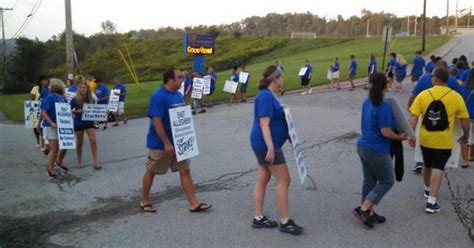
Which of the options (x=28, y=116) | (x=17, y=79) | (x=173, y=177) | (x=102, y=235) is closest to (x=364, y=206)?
(x=102, y=235)

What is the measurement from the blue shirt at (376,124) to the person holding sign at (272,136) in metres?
0.87

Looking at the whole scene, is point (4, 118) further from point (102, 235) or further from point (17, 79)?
point (17, 79)

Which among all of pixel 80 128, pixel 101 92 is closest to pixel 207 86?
pixel 101 92

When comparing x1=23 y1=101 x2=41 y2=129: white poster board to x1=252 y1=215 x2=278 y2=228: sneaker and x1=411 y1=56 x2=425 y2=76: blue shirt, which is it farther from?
x1=411 y1=56 x2=425 y2=76: blue shirt

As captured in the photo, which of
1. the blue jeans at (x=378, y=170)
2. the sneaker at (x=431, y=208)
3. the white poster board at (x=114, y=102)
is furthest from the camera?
the white poster board at (x=114, y=102)

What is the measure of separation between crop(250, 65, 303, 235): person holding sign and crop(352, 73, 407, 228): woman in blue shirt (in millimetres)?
823

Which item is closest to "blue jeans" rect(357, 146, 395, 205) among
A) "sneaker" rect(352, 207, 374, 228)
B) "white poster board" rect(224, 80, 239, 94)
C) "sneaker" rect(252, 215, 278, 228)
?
"sneaker" rect(352, 207, 374, 228)

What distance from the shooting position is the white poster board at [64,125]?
805 cm

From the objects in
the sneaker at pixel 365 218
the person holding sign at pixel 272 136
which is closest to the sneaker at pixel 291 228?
the person holding sign at pixel 272 136

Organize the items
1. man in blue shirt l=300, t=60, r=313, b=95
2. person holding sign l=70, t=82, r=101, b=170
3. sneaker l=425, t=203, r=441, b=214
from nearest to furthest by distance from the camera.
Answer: sneaker l=425, t=203, r=441, b=214 → person holding sign l=70, t=82, r=101, b=170 → man in blue shirt l=300, t=60, r=313, b=95

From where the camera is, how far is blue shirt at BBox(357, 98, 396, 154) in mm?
5055

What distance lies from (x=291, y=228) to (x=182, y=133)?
5.60ft

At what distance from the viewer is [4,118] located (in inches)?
827

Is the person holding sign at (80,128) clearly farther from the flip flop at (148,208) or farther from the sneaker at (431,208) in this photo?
the sneaker at (431,208)
